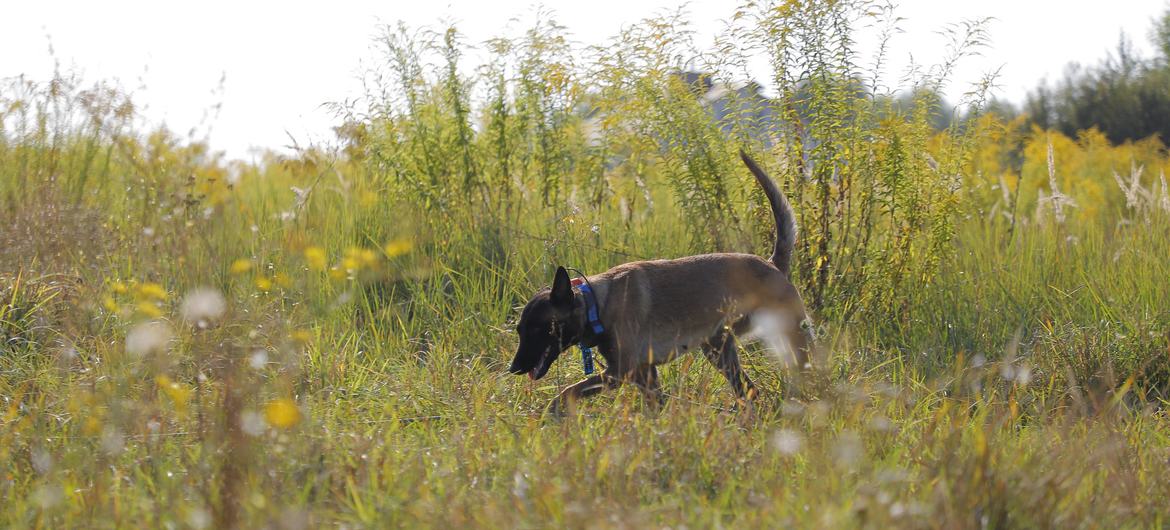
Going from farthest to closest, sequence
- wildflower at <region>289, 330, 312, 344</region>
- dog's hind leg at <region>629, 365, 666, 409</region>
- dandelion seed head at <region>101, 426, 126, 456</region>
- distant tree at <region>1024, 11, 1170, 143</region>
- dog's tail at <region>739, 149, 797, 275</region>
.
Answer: distant tree at <region>1024, 11, 1170, 143</region>, dog's tail at <region>739, 149, 797, 275</region>, dog's hind leg at <region>629, 365, 666, 409</region>, wildflower at <region>289, 330, 312, 344</region>, dandelion seed head at <region>101, 426, 126, 456</region>

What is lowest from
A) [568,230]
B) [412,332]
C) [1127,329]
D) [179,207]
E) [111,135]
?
[1127,329]

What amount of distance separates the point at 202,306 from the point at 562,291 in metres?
1.59

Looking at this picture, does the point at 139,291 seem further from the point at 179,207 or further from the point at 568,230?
the point at 568,230

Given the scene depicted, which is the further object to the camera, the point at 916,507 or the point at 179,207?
the point at 179,207

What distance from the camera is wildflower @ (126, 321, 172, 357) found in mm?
4188

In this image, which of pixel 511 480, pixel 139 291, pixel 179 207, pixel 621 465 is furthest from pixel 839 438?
pixel 179 207

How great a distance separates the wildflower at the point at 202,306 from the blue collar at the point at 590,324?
4.96ft

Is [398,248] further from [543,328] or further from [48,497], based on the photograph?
[48,497]

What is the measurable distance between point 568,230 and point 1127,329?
3.00 metres

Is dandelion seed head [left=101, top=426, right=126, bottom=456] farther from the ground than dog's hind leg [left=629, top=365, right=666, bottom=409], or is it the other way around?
dandelion seed head [left=101, top=426, right=126, bottom=456]

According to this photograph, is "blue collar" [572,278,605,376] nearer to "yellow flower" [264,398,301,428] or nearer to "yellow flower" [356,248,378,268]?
"yellow flower" [356,248,378,268]

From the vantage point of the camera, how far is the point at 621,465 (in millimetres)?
3160

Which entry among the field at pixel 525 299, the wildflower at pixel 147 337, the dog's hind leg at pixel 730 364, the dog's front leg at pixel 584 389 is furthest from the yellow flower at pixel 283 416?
the dog's hind leg at pixel 730 364

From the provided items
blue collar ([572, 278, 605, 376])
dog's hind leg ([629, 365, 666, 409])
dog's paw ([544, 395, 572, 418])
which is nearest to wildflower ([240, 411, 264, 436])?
dog's paw ([544, 395, 572, 418])
